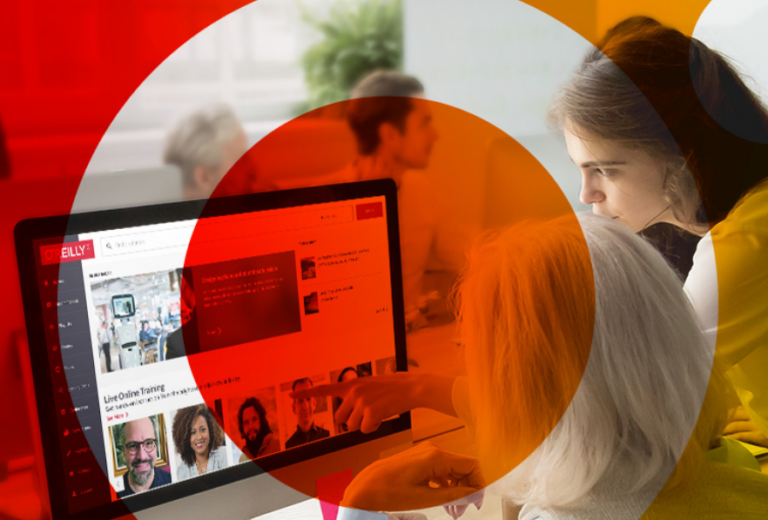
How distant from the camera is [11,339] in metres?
1.00

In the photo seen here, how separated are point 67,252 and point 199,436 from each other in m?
0.24

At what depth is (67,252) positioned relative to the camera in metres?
0.60

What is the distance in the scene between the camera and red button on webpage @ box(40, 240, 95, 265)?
0.59 metres

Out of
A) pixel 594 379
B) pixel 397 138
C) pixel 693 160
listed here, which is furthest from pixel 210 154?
pixel 594 379

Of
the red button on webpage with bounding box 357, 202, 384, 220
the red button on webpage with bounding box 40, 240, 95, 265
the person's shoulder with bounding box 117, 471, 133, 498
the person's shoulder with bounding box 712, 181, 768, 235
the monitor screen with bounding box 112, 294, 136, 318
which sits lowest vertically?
the person's shoulder with bounding box 117, 471, 133, 498

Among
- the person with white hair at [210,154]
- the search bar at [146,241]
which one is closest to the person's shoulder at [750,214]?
the search bar at [146,241]

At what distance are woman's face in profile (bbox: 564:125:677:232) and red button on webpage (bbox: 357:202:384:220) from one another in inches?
15.6

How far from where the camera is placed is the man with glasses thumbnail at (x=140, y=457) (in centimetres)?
64

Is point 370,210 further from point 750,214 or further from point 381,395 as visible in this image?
point 750,214

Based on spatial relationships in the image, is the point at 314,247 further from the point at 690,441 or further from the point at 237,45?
the point at 237,45

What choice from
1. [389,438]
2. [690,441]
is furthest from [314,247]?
[690,441]

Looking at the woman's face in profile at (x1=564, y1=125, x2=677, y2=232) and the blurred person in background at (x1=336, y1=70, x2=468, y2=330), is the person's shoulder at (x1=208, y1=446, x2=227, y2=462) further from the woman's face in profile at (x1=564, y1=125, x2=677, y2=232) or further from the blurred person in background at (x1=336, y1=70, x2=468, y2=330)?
the blurred person in background at (x1=336, y1=70, x2=468, y2=330)

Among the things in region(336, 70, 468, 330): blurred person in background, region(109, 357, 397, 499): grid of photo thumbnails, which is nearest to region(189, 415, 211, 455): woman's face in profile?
region(109, 357, 397, 499): grid of photo thumbnails

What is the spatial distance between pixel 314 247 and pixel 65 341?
282mm
